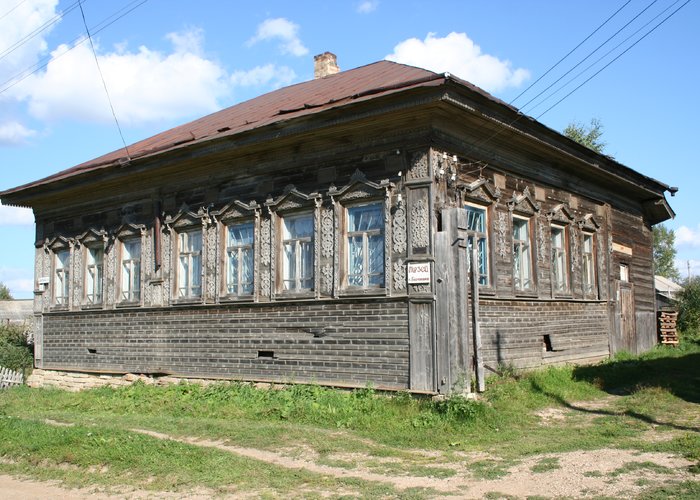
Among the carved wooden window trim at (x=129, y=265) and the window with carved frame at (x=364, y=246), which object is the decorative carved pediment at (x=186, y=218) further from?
the window with carved frame at (x=364, y=246)

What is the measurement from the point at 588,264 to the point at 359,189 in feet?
22.0

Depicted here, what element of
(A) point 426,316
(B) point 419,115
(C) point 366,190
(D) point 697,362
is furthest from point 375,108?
(D) point 697,362

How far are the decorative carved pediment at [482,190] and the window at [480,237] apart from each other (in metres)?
0.20

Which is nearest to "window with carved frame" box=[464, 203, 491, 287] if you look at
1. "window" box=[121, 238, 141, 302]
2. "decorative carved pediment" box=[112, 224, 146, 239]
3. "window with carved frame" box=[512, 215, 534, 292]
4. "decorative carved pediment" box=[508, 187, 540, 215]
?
"decorative carved pediment" box=[508, 187, 540, 215]

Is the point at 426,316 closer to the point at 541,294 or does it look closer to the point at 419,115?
the point at 419,115

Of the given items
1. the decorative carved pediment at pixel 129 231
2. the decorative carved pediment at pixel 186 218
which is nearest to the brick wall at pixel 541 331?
the decorative carved pediment at pixel 186 218

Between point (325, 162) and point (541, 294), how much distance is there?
190 inches

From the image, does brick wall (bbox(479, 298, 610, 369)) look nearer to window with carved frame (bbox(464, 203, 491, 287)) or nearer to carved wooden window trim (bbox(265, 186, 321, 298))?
window with carved frame (bbox(464, 203, 491, 287))

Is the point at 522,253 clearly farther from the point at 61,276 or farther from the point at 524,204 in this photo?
the point at 61,276

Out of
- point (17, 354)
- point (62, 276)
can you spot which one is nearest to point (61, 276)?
point (62, 276)

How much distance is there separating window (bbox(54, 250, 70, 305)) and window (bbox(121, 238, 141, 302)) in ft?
7.57

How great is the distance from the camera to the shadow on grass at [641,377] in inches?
414

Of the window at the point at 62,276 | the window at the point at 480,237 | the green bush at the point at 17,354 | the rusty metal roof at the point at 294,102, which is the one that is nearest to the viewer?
the rusty metal roof at the point at 294,102

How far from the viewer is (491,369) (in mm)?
11062
